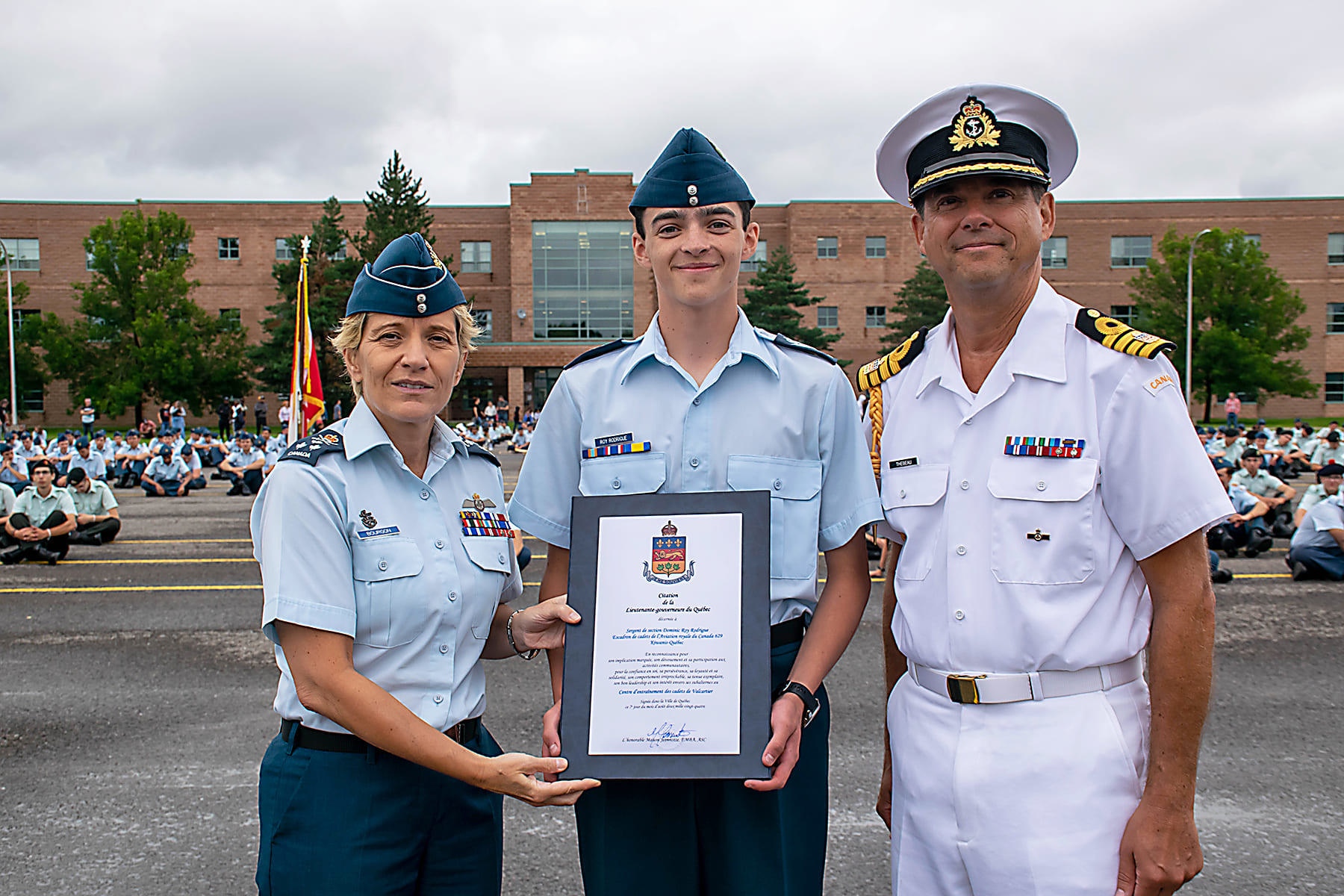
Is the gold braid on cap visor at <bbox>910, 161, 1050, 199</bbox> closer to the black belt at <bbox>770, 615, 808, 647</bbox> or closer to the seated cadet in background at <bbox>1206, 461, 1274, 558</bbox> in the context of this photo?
the black belt at <bbox>770, 615, 808, 647</bbox>

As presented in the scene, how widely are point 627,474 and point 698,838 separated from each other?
38.0 inches

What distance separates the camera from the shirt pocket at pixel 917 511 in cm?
A: 251

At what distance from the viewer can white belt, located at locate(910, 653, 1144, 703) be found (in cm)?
230

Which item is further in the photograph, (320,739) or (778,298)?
(778,298)

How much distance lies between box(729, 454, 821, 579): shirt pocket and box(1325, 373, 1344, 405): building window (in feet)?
224

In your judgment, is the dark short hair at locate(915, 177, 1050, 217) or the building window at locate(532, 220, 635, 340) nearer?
the dark short hair at locate(915, 177, 1050, 217)

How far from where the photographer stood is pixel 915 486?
2557 millimetres

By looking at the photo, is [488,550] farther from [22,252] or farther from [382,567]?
[22,252]

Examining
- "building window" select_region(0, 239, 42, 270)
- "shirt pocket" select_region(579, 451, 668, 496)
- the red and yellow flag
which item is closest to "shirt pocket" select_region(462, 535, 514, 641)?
"shirt pocket" select_region(579, 451, 668, 496)

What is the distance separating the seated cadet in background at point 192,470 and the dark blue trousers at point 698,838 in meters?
21.5

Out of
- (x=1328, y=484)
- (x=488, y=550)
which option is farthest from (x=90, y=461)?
(x=1328, y=484)

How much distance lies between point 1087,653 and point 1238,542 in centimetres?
1188

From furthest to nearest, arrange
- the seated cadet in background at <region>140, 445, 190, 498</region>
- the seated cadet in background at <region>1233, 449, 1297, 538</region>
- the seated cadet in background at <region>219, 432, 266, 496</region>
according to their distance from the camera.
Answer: the seated cadet in background at <region>219, 432, 266, 496</region>
the seated cadet in background at <region>140, 445, 190, 498</region>
the seated cadet in background at <region>1233, 449, 1297, 538</region>

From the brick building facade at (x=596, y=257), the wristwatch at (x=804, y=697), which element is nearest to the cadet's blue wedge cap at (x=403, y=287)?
the wristwatch at (x=804, y=697)
